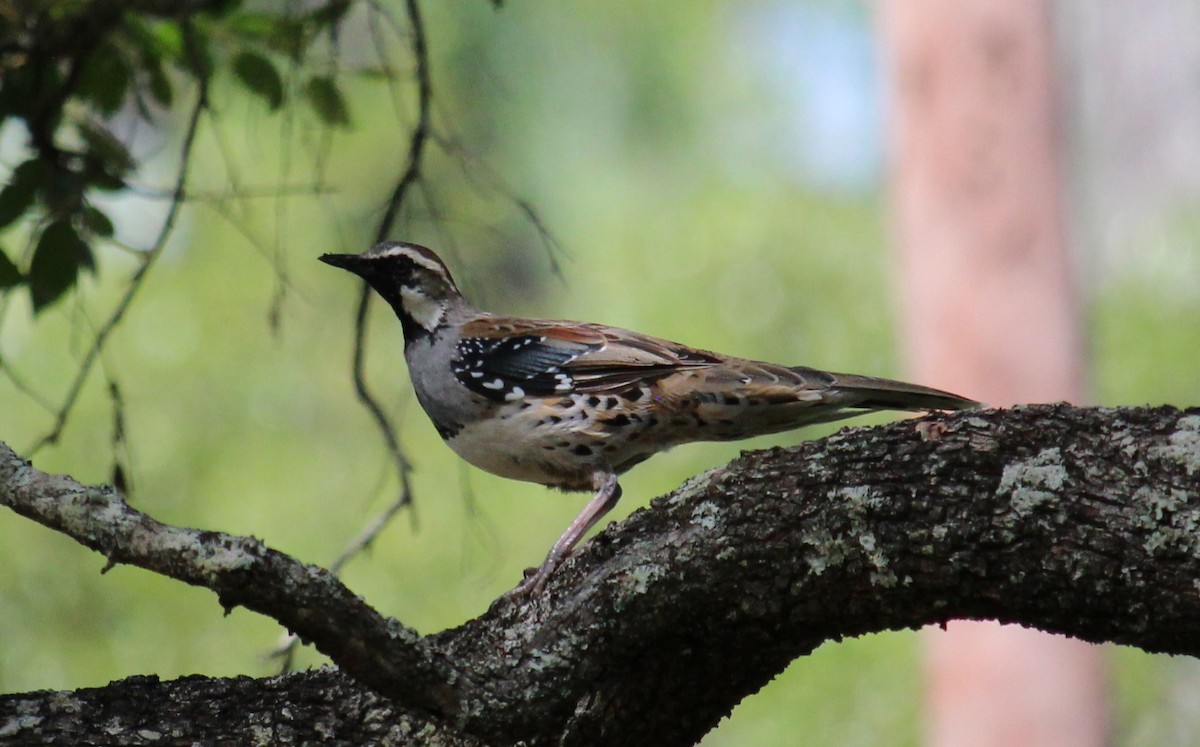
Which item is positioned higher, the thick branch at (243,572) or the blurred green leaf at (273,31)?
the blurred green leaf at (273,31)

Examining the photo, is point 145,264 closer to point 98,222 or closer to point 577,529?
point 98,222

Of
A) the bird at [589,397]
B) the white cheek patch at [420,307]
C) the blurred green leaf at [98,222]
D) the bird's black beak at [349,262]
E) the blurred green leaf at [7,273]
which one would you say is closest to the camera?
the blurred green leaf at [7,273]

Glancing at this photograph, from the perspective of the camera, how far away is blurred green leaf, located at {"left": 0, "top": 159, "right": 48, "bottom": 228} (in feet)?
15.5

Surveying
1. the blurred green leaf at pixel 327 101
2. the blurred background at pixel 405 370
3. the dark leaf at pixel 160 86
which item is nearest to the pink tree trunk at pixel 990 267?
the blurred background at pixel 405 370

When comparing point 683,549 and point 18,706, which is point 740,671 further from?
point 18,706

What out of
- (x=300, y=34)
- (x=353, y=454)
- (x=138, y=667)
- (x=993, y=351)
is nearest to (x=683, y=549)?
(x=300, y=34)

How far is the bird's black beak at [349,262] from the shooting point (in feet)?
19.0

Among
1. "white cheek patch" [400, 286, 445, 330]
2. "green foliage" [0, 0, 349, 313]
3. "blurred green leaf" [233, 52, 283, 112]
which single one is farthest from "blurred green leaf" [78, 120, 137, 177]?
"white cheek patch" [400, 286, 445, 330]

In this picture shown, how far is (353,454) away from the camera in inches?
564

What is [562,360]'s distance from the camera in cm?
566

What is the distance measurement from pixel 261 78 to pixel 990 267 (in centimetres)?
727

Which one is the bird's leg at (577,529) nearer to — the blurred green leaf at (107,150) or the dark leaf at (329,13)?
the dark leaf at (329,13)

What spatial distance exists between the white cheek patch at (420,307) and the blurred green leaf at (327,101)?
37.3 inches

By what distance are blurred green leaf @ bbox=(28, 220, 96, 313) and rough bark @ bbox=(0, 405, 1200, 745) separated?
1.40 m
